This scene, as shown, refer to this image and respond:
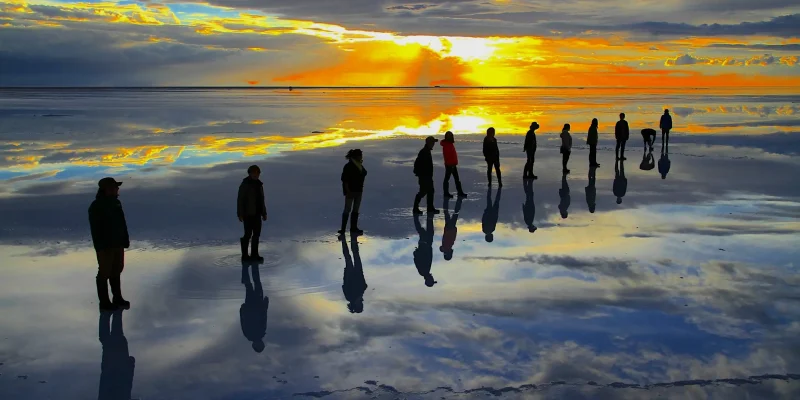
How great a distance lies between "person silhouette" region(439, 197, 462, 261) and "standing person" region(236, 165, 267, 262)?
2722 mm

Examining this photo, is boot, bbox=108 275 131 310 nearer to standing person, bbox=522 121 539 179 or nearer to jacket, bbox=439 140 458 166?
jacket, bbox=439 140 458 166

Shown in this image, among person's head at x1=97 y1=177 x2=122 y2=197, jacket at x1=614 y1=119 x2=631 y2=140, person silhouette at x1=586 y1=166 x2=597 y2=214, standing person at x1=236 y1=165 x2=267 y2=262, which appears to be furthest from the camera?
jacket at x1=614 y1=119 x2=631 y2=140

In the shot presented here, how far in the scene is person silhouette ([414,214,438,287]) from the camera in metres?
10.2

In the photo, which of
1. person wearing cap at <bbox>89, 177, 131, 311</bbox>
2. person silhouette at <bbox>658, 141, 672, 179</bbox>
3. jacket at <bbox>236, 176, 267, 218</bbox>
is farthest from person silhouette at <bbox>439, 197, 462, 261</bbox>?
person silhouette at <bbox>658, 141, 672, 179</bbox>

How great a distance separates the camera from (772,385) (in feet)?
21.2

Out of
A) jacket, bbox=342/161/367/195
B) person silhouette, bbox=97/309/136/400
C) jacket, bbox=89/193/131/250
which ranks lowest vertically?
A: person silhouette, bbox=97/309/136/400

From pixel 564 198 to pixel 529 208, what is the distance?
60.4 inches

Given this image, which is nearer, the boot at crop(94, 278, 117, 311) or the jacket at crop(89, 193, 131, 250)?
the jacket at crop(89, 193, 131, 250)

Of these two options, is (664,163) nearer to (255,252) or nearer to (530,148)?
(530,148)

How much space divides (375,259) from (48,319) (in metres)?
4.44

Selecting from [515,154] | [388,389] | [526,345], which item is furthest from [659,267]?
[515,154]

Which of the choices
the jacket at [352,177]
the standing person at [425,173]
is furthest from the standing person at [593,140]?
the jacket at [352,177]

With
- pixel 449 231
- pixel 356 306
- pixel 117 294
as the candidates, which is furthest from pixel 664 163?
pixel 117 294

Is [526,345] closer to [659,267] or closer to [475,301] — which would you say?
[475,301]
